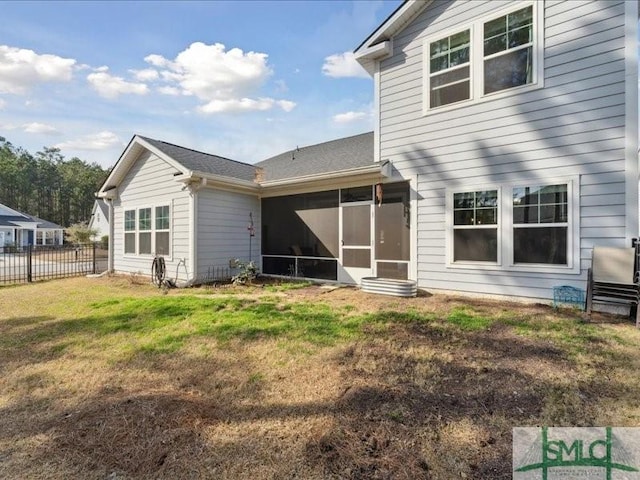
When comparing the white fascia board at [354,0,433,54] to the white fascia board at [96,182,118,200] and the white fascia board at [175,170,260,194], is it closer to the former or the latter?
the white fascia board at [175,170,260,194]

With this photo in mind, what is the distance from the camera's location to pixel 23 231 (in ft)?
96.8

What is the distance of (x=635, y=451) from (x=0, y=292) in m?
12.2

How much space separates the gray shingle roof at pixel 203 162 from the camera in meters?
8.81

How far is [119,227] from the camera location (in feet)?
36.7

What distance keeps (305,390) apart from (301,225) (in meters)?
6.55

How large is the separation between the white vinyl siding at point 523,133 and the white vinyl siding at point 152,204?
229 inches

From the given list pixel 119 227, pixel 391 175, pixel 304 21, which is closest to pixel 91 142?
pixel 119 227

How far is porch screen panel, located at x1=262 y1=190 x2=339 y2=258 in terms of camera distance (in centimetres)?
862

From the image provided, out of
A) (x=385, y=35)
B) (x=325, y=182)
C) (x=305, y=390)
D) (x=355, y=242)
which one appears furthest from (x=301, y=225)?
(x=305, y=390)

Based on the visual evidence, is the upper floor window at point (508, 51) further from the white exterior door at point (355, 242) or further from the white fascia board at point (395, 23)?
the white exterior door at point (355, 242)

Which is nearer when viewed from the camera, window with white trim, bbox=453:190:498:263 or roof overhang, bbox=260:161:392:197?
window with white trim, bbox=453:190:498:263

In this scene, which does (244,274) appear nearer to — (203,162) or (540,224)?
(203,162)

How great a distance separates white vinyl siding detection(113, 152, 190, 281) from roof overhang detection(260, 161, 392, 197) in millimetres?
2439

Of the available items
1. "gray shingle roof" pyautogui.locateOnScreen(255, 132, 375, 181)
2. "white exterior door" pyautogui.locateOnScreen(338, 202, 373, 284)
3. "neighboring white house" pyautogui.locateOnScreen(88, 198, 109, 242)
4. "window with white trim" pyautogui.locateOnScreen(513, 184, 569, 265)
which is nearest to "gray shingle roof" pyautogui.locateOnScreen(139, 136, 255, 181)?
"gray shingle roof" pyautogui.locateOnScreen(255, 132, 375, 181)
